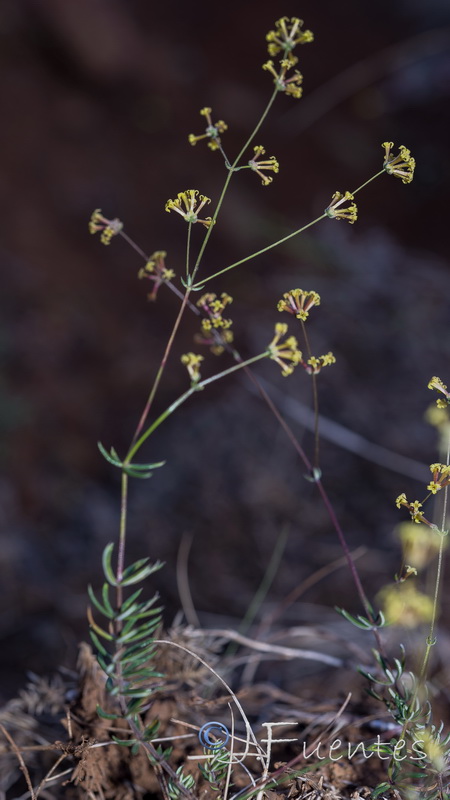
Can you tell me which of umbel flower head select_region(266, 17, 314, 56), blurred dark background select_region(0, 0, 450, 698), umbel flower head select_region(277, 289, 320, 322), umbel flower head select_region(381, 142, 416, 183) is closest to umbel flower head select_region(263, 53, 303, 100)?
umbel flower head select_region(266, 17, 314, 56)

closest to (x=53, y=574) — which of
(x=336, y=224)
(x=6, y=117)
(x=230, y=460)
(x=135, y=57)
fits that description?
(x=230, y=460)

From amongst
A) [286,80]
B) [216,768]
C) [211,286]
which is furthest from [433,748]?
[211,286]

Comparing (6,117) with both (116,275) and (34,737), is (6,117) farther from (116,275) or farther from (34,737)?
(34,737)

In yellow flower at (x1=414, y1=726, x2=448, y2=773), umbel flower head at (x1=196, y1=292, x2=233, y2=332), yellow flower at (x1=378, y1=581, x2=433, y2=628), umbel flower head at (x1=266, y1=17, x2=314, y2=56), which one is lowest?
yellow flower at (x1=414, y1=726, x2=448, y2=773)

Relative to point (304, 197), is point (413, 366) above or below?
below

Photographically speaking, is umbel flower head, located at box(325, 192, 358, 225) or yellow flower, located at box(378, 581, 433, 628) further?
yellow flower, located at box(378, 581, 433, 628)

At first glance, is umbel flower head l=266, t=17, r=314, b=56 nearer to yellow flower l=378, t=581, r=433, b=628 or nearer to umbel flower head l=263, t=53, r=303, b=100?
umbel flower head l=263, t=53, r=303, b=100

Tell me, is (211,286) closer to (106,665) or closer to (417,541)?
(417,541)

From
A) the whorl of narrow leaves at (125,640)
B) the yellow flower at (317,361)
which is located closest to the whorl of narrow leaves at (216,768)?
the whorl of narrow leaves at (125,640)
